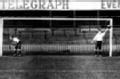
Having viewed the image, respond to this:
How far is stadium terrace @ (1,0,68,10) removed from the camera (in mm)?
18438

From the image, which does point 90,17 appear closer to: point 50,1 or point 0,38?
point 50,1

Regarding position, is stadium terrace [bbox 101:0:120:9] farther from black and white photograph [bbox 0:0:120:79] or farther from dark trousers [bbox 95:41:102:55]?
dark trousers [bbox 95:41:102:55]

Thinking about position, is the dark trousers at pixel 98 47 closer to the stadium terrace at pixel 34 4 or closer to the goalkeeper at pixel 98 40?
the goalkeeper at pixel 98 40

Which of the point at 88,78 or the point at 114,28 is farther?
the point at 114,28

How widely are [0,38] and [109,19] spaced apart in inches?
237

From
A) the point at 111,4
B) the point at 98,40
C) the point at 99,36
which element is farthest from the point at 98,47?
the point at 111,4

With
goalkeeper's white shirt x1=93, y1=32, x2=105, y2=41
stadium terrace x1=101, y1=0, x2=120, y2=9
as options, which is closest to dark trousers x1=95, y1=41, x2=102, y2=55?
goalkeeper's white shirt x1=93, y1=32, x2=105, y2=41

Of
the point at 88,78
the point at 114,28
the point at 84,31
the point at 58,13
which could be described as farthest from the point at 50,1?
the point at 88,78

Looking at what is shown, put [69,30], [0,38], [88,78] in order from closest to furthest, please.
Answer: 1. [88,78]
2. [0,38]
3. [69,30]

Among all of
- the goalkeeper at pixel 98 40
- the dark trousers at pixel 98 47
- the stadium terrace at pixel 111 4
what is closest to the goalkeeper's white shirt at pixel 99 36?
the goalkeeper at pixel 98 40

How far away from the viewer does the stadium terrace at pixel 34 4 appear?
60.5 ft

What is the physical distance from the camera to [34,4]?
61.1 ft

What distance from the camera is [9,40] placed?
1906 cm

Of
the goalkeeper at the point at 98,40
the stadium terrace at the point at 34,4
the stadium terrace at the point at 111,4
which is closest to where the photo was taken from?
the goalkeeper at the point at 98,40
